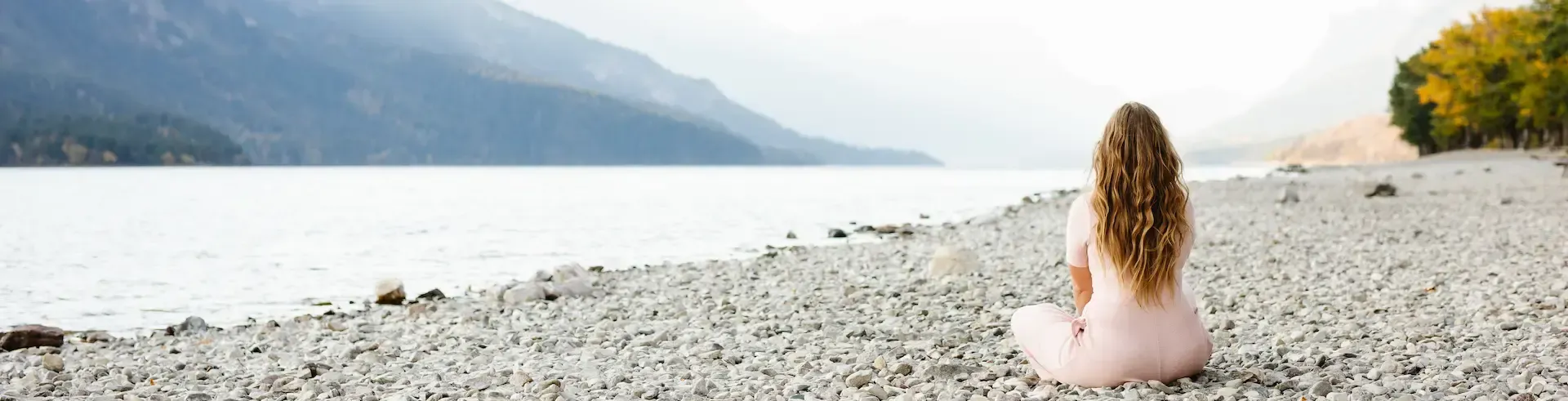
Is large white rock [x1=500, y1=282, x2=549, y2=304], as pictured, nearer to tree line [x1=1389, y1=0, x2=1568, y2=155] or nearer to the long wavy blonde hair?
the long wavy blonde hair

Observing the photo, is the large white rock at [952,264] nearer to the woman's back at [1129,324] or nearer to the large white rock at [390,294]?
the large white rock at [390,294]

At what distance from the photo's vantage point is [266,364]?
938 cm

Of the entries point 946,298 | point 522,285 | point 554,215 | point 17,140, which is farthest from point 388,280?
point 17,140

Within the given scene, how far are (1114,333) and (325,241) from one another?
28.9 metres

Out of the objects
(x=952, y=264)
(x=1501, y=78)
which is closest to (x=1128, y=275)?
(x=952, y=264)

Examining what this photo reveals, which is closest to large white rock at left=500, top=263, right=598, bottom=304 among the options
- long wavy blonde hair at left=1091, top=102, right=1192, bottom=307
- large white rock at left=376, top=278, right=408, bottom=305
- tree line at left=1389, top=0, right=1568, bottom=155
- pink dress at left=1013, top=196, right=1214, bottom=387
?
large white rock at left=376, top=278, right=408, bottom=305

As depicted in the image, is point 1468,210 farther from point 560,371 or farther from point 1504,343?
point 560,371

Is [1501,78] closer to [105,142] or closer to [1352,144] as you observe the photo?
[1352,144]

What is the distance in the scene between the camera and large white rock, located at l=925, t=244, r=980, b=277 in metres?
14.2

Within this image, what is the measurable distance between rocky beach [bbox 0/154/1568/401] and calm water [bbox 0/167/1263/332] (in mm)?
3299

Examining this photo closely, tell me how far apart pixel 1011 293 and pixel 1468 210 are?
1443cm

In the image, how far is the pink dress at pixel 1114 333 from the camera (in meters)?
5.95

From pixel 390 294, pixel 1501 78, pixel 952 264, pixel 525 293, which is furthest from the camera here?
pixel 1501 78

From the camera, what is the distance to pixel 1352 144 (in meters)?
174
